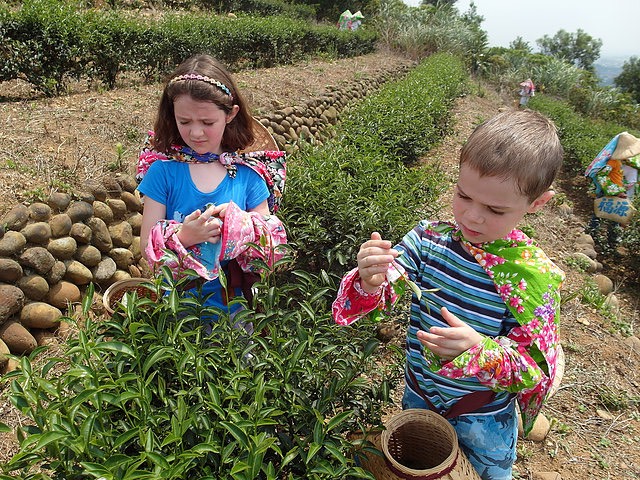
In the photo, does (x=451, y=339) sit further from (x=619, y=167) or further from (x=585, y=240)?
(x=619, y=167)

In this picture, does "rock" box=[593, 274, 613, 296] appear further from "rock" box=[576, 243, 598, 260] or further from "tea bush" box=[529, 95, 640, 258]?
"tea bush" box=[529, 95, 640, 258]

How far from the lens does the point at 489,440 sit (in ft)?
5.09

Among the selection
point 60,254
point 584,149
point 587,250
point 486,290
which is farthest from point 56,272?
point 584,149

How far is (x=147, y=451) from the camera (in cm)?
100

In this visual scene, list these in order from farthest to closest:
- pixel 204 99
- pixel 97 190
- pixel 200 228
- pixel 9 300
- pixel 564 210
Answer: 1. pixel 564 210
2. pixel 97 190
3. pixel 9 300
4. pixel 204 99
5. pixel 200 228

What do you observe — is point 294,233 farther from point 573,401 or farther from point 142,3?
point 142,3

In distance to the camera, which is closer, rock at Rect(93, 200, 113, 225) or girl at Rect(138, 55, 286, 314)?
girl at Rect(138, 55, 286, 314)

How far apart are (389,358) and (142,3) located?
52.2 ft

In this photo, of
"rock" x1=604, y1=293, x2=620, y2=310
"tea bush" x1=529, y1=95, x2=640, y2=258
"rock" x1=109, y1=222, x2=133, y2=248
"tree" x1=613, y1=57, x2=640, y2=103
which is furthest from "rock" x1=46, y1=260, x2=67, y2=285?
"tree" x1=613, y1=57, x2=640, y2=103

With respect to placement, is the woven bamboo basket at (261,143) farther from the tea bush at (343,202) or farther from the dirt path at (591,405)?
the dirt path at (591,405)

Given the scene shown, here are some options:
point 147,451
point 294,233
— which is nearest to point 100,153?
point 294,233

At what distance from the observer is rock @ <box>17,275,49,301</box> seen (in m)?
2.98

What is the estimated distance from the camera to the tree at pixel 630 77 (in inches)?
1802

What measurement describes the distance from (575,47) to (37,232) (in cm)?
8523
